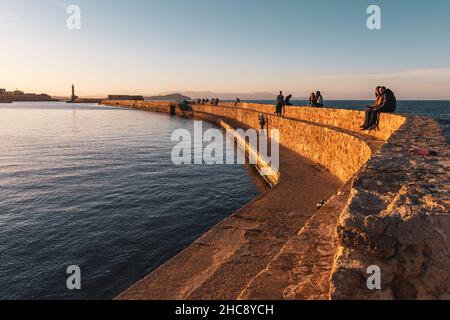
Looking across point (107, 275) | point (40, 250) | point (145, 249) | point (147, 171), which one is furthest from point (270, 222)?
point (147, 171)

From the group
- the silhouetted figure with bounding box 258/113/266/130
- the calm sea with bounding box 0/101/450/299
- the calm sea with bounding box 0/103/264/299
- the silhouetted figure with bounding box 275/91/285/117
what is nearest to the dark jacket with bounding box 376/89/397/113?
the calm sea with bounding box 0/103/264/299

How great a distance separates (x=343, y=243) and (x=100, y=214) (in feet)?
28.2

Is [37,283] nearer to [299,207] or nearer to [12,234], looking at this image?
[12,234]

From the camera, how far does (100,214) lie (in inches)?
376

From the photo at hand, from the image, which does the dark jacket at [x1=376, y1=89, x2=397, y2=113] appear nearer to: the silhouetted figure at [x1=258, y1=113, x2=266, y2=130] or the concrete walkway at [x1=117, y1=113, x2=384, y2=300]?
the concrete walkway at [x1=117, y1=113, x2=384, y2=300]

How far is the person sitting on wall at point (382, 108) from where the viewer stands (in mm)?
10352

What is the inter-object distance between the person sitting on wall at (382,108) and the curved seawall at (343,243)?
2.60 meters

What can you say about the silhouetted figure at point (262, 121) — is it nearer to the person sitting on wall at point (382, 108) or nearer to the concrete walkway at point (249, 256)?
the person sitting on wall at point (382, 108)

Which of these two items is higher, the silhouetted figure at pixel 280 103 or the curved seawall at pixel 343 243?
the silhouetted figure at pixel 280 103

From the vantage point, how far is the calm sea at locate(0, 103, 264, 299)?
635 cm

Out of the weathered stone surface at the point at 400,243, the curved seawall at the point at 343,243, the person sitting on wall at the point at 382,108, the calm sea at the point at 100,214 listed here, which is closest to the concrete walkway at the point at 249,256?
the curved seawall at the point at 343,243

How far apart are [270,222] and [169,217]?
3.79 m

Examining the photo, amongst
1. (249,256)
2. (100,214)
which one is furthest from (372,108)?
(100,214)

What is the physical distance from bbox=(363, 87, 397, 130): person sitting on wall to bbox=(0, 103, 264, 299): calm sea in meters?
4.76
